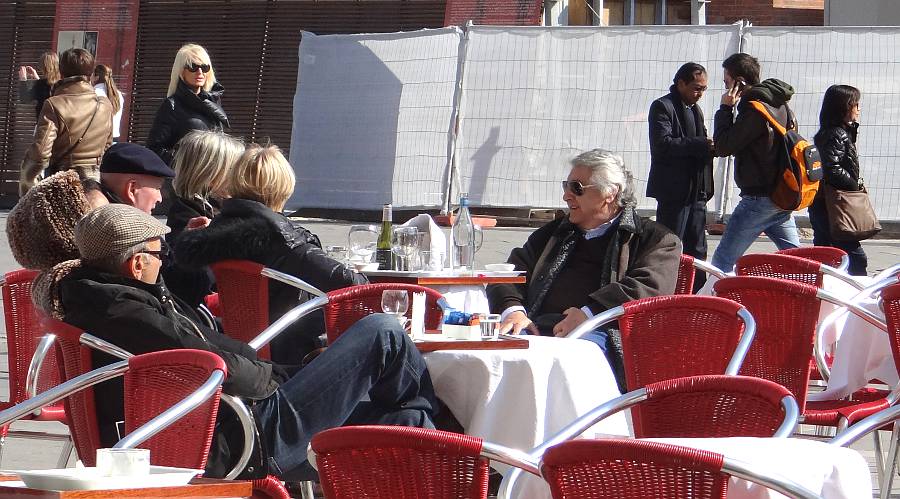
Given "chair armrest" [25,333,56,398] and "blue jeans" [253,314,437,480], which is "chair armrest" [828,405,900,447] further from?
"chair armrest" [25,333,56,398]

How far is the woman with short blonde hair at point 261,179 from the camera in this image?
591 cm

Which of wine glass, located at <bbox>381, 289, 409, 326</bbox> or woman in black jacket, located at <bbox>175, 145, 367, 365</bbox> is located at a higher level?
woman in black jacket, located at <bbox>175, 145, 367, 365</bbox>

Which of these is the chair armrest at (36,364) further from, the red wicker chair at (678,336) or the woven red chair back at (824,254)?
Result: the woven red chair back at (824,254)

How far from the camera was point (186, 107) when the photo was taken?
28.9 ft

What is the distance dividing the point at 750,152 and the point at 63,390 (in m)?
5.82

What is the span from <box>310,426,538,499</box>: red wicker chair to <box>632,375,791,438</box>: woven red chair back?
893mm

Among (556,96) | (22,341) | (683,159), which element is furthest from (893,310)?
(556,96)

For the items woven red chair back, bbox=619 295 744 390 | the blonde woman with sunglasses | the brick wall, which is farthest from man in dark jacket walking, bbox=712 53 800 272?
the brick wall

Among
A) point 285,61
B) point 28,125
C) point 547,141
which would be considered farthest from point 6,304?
point 28,125

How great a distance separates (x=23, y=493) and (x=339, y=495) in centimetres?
55

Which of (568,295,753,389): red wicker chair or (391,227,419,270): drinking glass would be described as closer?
(568,295,753,389): red wicker chair

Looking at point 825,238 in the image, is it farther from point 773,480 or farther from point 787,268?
point 773,480

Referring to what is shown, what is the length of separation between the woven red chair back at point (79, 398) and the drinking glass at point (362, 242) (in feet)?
8.38

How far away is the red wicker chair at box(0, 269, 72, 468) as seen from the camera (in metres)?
5.11
